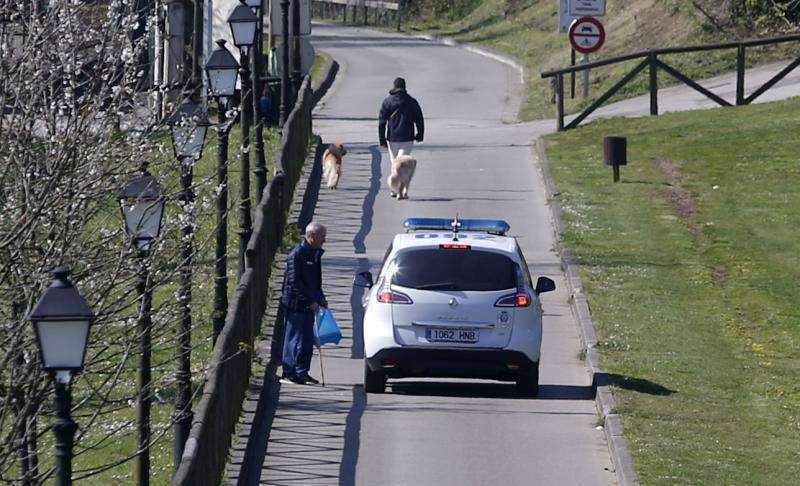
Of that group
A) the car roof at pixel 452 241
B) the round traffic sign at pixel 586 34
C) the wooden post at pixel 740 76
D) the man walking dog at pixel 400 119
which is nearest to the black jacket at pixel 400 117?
the man walking dog at pixel 400 119

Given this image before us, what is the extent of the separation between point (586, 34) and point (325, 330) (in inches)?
810

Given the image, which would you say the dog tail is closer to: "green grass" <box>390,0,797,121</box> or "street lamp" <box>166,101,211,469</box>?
"street lamp" <box>166,101,211,469</box>

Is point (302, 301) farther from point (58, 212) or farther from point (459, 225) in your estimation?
point (58, 212)

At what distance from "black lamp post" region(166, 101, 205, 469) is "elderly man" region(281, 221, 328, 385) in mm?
1167

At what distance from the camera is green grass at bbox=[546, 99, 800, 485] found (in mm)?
15477

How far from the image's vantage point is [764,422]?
1625 centimetres

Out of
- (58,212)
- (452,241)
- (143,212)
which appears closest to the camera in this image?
(143,212)

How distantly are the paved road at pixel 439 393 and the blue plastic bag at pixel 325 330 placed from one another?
46 centimetres

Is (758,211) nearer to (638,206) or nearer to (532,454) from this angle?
(638,206)

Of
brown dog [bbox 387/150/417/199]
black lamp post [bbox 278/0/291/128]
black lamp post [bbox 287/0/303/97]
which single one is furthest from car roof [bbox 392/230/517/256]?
A: black lamp post [bbox 287/0/303/97]

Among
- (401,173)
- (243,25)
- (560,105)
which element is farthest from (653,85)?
(243,25)

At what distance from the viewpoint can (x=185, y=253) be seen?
52.1 feet

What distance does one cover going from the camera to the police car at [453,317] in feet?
55.4

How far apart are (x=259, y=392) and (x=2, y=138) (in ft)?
12.2
